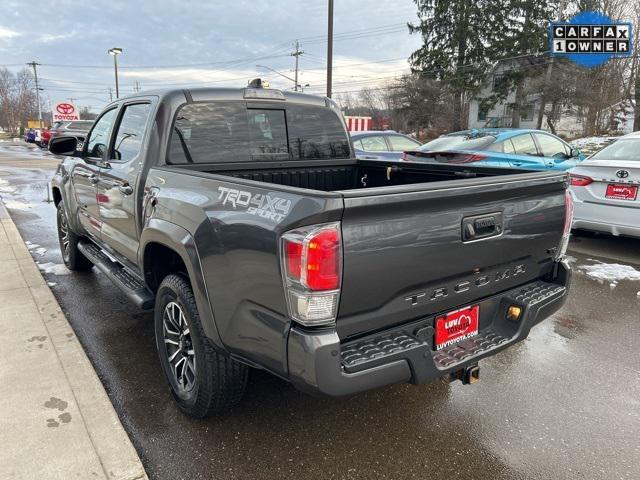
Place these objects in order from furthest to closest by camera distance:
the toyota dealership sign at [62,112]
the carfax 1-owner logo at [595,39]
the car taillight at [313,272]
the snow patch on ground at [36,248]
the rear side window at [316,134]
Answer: the toyota dealership sign at [62,112], the carfax 1-owner logo at [595,39], the snow patch on ground at [36,248], the rear side window at [316,134], the car taillight at [313,272]

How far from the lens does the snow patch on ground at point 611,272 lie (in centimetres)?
550

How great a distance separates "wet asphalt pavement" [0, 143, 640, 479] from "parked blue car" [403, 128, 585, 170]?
4.43 metres

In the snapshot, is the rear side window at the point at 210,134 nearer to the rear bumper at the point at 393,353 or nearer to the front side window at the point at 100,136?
the front side window at the point at 100,136

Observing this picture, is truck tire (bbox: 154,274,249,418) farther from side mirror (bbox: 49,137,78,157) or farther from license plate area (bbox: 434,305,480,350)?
side mirror (bbox: 49,137,78,157)

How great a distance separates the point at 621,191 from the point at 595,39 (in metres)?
25.1

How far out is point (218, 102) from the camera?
11.1ft

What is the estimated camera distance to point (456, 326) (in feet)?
8.20

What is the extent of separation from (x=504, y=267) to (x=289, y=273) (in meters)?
1.35

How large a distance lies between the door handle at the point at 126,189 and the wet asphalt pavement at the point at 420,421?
124 cm

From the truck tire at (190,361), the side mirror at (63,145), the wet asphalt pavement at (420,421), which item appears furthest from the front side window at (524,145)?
the truck tire at (190,361)

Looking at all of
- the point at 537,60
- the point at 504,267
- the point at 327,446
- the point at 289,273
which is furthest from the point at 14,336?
the point at 537,60

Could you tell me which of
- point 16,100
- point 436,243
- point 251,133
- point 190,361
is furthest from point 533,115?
point 16,100

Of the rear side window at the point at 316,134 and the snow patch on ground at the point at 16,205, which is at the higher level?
the rear side window at the point at 316,134

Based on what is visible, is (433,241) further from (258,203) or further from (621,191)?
(621,191)
